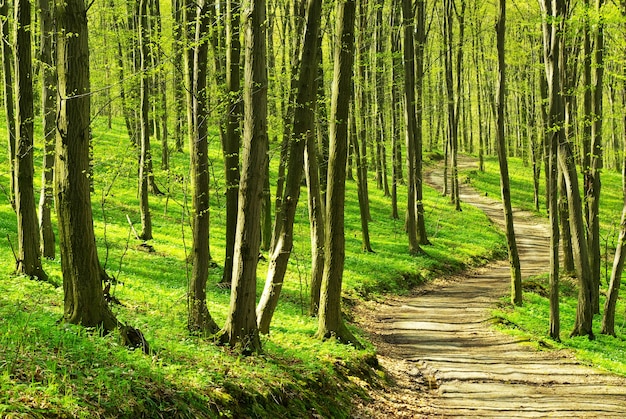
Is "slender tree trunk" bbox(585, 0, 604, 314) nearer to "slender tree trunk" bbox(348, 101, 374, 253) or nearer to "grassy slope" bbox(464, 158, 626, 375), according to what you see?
"grassy slope" bbox(464, 158, 626, 375)

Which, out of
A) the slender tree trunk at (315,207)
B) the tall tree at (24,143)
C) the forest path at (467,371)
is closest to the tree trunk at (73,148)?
the tall tree at (24,143)

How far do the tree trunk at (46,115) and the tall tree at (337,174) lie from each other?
4.80m

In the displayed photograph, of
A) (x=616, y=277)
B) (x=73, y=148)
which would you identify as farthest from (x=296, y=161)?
(x=616, y=277)

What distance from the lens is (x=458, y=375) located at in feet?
34.6

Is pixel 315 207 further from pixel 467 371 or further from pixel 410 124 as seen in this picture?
pixel 410 124

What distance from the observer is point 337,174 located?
10430 millimetres

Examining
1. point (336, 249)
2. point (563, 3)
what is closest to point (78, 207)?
point (336, 249)

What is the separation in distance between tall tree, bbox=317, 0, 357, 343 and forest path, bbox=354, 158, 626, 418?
4.70 ft

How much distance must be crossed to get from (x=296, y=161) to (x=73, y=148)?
15.1 feet

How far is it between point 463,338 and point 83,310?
907 centimetres

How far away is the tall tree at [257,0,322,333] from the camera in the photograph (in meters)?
9.71

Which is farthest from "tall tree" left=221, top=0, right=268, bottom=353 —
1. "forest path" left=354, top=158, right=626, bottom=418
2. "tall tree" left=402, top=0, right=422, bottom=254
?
"tall tree" left=402, top=0, right=422, bottom=254

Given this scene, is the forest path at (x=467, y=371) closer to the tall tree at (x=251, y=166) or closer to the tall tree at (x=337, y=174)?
the tall tree at (x=337, y=174)

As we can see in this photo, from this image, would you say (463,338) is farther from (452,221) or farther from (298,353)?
(452,221)
